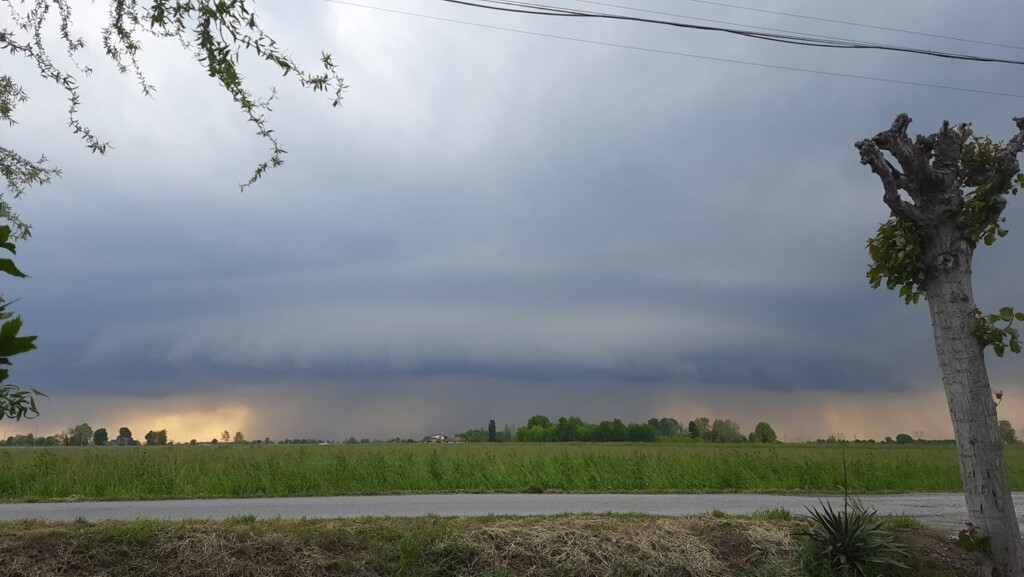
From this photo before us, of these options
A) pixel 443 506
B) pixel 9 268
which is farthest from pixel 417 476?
pixel 9 268

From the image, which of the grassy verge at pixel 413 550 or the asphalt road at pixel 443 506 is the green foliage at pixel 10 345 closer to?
the grassy verge at pixel 413 550

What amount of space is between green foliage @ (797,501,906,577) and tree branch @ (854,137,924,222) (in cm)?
428

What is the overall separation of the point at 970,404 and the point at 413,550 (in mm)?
7546

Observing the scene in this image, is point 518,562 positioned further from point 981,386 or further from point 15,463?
point 15,463

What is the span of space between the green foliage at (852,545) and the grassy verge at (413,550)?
0.82ft

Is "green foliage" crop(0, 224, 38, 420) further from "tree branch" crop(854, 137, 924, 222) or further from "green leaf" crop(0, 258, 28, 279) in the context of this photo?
"tree branch" crop(854, 137, 924, 222)

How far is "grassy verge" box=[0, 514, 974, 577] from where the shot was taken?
7.84m

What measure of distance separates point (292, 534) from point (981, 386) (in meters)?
9.20

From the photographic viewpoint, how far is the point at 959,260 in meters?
9.74

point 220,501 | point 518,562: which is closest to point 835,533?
point 518,562

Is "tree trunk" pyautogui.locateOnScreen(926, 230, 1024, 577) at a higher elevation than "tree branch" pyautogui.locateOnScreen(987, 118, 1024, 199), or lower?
lower

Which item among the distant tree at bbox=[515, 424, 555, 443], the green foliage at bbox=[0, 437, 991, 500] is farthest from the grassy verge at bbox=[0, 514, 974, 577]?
the distant tree at bbox=[515, 424, 555, 443]

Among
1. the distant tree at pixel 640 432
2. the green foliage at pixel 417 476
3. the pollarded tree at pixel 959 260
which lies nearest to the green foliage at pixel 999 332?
the pollarded tree at pixel 959 260

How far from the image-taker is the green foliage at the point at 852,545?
840 centimetres
